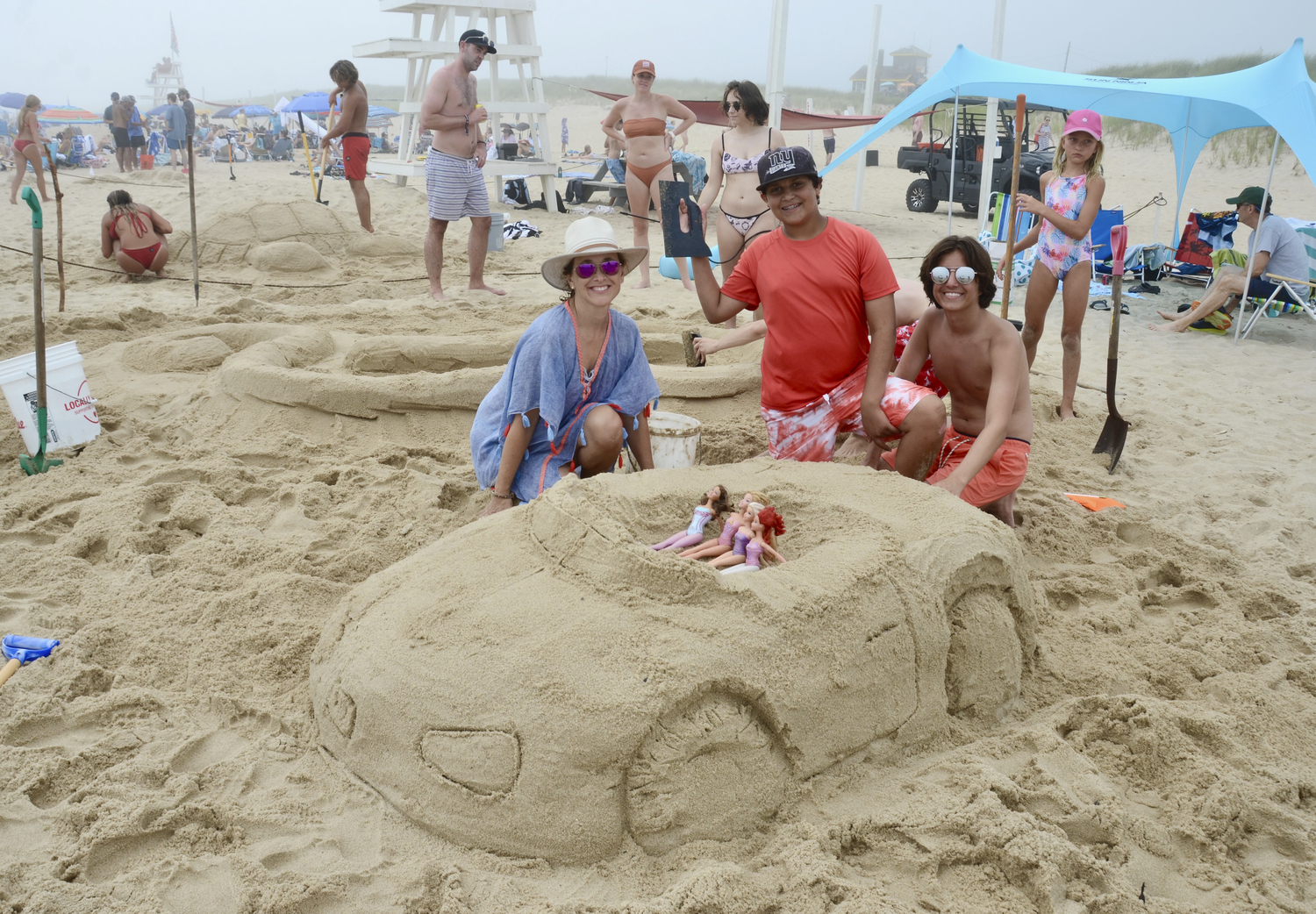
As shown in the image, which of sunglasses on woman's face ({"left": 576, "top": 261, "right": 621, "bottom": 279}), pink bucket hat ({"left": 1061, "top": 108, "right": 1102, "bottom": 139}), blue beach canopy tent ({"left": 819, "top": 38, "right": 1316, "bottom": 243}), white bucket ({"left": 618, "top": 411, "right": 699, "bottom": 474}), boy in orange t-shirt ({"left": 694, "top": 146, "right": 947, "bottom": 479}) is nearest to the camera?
sunglasses on woman's face ({"left": 576, "top": 261, "right": 621, "bottom": 279})

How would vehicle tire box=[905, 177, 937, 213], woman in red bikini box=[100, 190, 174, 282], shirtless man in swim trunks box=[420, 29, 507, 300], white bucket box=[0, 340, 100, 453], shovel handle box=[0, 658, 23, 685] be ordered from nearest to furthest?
shovel handle box=[0, 658, 23, 685]
white bucket box=[0, 340, 100, 453]
shirtless man in swim trunks box=[420, 29, 507, 300]
woman in red bikini box=[100, 190, 174, 282]
vehicle tire box=[905, 177, 937, 213]

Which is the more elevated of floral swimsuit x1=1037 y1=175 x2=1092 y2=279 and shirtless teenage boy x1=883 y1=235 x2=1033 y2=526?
floral swimsuit x1=1037 y1=175 x2=1092 y2=279

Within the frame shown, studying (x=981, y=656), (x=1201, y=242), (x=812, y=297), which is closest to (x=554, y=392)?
(x=812, y=297)

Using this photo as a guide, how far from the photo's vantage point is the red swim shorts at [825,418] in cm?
323

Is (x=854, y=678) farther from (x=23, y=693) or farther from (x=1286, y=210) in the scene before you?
(x=1286, y=210)

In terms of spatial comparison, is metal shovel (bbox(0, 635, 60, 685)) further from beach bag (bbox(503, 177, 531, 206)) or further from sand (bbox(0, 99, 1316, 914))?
beach bag (bbox(503, 177, 531, 206))

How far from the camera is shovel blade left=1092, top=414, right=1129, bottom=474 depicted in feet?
13.8

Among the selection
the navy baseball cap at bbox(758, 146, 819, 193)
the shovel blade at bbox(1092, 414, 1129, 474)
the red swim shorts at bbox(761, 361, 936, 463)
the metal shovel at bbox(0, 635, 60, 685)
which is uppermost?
the navy baseball cap at bbox(758, 146, 819, 193)

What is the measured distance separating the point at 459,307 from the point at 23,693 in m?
4.42

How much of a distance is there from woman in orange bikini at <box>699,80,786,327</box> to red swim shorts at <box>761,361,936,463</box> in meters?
1.92

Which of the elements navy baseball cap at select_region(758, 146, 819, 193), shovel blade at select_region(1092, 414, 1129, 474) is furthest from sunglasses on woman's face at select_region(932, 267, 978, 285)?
shovel blade at select_region(1092, 414, 1129, 474)

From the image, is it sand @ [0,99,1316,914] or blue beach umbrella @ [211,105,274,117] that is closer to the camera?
sand @ [0,99,1316,914]

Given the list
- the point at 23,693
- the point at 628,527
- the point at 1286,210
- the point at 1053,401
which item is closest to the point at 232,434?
the point at 23,693

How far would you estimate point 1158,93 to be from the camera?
7.72m
